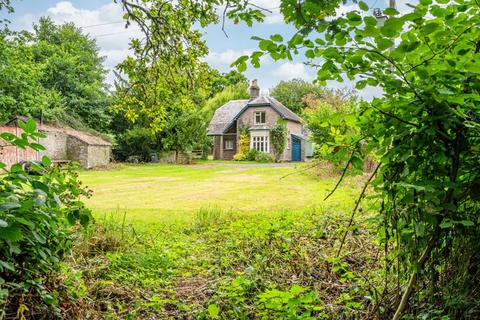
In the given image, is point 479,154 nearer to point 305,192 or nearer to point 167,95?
point 167,95

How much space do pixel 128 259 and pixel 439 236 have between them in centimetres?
313

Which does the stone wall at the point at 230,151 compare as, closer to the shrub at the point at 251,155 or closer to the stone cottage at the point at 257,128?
the stone cottage at the point at 257,128

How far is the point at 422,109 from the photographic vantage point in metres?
1.67

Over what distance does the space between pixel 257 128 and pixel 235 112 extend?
15.0ft

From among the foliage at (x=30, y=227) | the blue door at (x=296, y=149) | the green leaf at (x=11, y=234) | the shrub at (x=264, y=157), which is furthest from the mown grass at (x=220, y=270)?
the blue door at (x=296, y=149)

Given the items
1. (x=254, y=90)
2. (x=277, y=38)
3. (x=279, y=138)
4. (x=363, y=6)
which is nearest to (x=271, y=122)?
(x=279, y=138)

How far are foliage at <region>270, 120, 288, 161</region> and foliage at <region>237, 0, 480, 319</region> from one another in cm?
2837

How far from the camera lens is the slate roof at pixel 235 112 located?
1230 inches

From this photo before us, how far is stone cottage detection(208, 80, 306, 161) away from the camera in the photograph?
102 ft

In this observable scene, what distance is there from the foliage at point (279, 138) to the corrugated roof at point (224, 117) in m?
4.73

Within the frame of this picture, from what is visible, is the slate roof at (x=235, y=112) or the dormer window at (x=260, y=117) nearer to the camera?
the slate roof at (x=235, y=112)

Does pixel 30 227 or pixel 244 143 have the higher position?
pixel 244 143

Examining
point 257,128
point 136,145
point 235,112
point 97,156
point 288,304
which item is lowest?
point 288,304

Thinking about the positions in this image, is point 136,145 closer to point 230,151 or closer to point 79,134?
point 79,134
